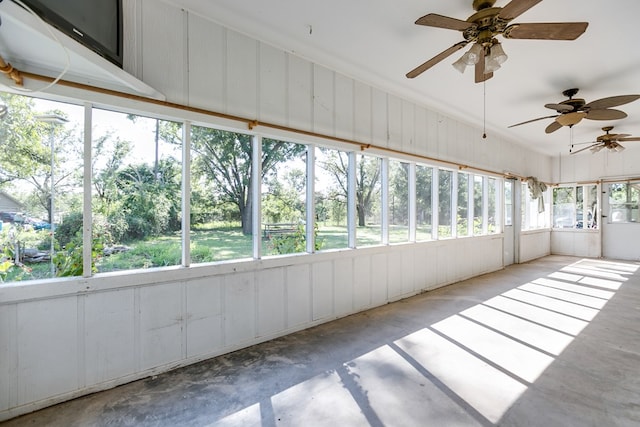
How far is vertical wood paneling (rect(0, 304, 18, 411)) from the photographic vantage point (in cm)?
181

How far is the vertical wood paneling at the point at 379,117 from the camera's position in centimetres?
393

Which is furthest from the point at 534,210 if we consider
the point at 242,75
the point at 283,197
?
the point at 242,75

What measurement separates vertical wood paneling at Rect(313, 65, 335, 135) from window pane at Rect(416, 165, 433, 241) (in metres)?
1.92

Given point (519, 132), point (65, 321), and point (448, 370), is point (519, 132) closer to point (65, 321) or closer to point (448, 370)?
point (448, 370)

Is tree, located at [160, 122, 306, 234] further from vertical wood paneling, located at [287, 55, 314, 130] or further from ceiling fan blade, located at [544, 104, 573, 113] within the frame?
ceiling fan blade, located at [544, 104, 573, 113]

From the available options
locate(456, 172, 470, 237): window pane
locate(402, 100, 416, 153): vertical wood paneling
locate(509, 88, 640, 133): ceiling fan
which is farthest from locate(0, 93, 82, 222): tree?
locate(456, 172, 470, 237): window pane

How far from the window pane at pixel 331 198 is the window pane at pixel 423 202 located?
1532 millimetres

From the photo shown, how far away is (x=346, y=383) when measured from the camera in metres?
2.21

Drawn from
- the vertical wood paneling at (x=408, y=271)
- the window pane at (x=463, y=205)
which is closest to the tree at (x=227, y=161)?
the vertical wood paneling at (x=408, y=271)

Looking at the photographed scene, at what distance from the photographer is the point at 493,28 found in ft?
7.11

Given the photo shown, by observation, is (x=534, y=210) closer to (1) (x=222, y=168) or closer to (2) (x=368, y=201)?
(2) (x=368, y=201)

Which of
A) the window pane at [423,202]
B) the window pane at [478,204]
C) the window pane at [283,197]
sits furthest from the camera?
the window pane at [478,204]

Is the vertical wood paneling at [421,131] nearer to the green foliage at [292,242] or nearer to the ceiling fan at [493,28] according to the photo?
the ceiling fan at [493,28]

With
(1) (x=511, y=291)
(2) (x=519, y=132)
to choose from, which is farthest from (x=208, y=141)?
(2) (x=519, y=132)
